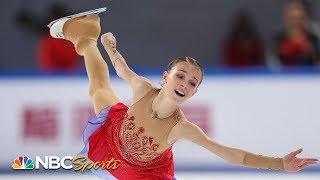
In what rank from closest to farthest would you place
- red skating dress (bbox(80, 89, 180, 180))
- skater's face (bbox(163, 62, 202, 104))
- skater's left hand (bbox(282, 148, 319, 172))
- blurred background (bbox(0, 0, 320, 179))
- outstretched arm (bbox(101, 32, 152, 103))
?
skater's left hand (bbox(282, 148, 319, 172))
skater's face (bbox(163, 62, 202, 104))
red skating dress (bbox(80, 89, 180, 180))
outstretched arm (bbox(101, 32, 152, 103))
blurred background (bbox(0, 0, 320, 179))

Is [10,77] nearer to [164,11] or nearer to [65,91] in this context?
[65,91]

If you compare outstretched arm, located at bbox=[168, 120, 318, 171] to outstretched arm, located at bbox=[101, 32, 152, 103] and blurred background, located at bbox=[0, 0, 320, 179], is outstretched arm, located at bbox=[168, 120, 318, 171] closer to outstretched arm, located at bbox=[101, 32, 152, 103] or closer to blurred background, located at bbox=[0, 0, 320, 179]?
outstretched arm, located at bbox=[101, 32, 152, 103]

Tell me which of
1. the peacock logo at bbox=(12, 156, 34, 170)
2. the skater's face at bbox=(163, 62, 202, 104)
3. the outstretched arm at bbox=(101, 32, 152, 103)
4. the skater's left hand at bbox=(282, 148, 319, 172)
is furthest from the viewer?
the peacock logo at bbox=(12, 156, 34, 170)

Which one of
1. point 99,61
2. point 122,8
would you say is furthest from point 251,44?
point 99,61

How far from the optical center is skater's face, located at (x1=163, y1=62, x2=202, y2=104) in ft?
14.5

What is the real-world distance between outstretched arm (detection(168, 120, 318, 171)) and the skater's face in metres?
0.21

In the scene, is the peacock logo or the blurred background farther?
the blurred background

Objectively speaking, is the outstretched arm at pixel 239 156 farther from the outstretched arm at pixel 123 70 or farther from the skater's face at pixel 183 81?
the outstretched arm at pixel 123 70

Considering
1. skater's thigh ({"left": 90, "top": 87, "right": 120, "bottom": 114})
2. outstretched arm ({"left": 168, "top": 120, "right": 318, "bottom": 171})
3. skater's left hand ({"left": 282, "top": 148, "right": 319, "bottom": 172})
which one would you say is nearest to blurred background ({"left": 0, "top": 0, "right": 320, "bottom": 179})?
skater's thigh ({"left": 90, "top": 87, "right": 120, "bottom": 114})

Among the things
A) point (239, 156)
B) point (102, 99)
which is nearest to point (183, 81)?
point (239, 156)

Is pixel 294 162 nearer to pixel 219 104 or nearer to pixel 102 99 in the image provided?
pixel 102 99

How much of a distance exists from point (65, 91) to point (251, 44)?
204cm

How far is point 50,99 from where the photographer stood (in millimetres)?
7480

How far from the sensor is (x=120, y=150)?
15.5 ft
